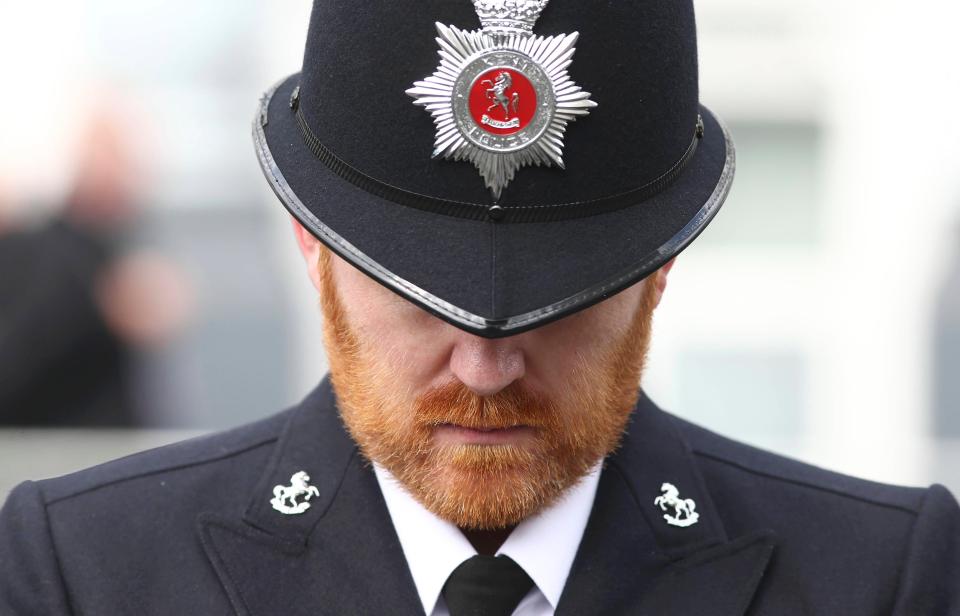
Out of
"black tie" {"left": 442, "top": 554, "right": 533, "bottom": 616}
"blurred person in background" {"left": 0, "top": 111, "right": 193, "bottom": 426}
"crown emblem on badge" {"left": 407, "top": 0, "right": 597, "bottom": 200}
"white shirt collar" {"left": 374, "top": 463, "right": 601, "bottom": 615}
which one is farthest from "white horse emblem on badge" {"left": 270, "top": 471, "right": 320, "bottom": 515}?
"blurred person in background" {"left": 0, "top": 111, "right": 193, "bottom": 426}

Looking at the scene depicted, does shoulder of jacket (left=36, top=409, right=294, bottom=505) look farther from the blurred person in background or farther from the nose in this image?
the blurred person in background

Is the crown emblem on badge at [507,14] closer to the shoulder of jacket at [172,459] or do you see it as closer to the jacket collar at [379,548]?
the jacket collar at [379,548]

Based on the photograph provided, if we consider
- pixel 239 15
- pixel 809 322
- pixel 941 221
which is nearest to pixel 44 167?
pixel 239 15

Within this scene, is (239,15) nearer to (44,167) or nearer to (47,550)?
(44,167)

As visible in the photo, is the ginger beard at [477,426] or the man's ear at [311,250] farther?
the man's ear at [311,250]

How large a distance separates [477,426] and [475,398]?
0.06 metres

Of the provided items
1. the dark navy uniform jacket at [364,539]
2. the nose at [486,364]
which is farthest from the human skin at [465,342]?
the dark navy uniform jacket at [364,539]

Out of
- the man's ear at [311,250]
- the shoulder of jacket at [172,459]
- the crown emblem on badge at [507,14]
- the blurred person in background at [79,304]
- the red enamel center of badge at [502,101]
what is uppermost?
the crown emblem on badge at [507,14]

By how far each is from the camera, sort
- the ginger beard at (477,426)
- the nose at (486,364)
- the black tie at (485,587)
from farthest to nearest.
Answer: the black tie at (485,587) < the ginger beard at (477,426) < the nose at (486,364)

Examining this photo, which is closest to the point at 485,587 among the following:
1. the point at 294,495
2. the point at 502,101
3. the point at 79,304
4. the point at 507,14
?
the point at 294,495

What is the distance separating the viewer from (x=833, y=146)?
7.20 meters

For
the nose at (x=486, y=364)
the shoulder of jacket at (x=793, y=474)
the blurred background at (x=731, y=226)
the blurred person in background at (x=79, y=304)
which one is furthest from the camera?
the blurred background at (x=731, y=226)

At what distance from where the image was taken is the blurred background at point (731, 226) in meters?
7.03

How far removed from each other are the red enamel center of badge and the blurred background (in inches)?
174
